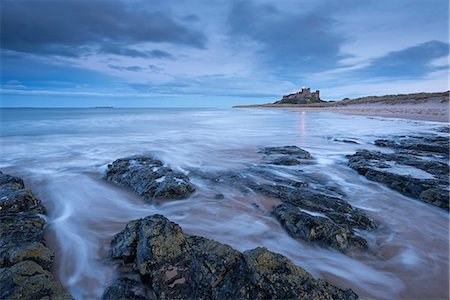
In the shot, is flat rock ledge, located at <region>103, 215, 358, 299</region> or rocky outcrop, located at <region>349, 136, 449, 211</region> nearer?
flat rock ledge, located at <region>103, 215, 358, 299</region>

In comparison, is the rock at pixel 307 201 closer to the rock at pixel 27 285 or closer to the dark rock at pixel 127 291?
the dark rock at pixel 127 291

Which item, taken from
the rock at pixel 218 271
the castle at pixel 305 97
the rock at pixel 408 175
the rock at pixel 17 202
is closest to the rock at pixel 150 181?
the rock at pixel 17 202

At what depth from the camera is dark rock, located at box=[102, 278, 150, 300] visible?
2.32 metres

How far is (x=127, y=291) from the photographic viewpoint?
2.35 metres

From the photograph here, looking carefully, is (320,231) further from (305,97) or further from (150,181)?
(305,97)

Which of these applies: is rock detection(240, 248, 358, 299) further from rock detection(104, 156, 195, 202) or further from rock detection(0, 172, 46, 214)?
rock detection(0, 172, 46, 214)

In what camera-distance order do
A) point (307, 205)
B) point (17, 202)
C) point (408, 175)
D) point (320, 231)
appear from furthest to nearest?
point (408, 175), point (307, 205), point (17, 202), point (320, 231)

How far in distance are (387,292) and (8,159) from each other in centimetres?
1163

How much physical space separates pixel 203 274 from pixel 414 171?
583 cm

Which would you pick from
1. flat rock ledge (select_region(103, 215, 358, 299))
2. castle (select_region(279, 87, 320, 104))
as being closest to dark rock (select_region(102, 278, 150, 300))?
flat rock ledge (select_region(103, 215, 358, 299))

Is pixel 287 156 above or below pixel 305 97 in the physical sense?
below

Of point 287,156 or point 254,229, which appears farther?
point 287,156

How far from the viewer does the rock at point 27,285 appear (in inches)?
81.0

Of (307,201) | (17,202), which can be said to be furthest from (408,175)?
(17,202)
